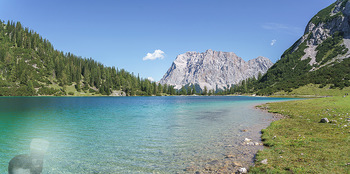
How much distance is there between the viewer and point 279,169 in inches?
448

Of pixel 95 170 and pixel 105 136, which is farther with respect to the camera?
pixel 105 136

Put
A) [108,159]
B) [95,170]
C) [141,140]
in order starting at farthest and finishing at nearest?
[141,140]
[108,159]
[95,170]

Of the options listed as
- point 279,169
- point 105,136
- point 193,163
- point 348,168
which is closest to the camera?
point 348,168

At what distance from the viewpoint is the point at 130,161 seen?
586 inches

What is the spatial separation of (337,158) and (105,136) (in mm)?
23808

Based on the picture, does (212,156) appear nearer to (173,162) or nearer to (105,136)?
(173,162)

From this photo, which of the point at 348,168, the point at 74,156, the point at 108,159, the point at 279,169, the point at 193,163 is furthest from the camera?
the point at 74,156

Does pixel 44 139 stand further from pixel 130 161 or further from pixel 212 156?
pixel 212 156

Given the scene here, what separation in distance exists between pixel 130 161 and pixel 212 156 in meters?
6.98

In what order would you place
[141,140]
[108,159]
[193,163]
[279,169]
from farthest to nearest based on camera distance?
[141,140] → [108,159] → [193,163] → [279,169]

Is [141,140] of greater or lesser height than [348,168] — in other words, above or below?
below

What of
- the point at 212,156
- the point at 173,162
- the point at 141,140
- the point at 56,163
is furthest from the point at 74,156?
the point at 212,156

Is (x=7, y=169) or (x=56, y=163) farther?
(x=56, y=163)

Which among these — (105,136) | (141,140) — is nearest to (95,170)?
(141,140)
